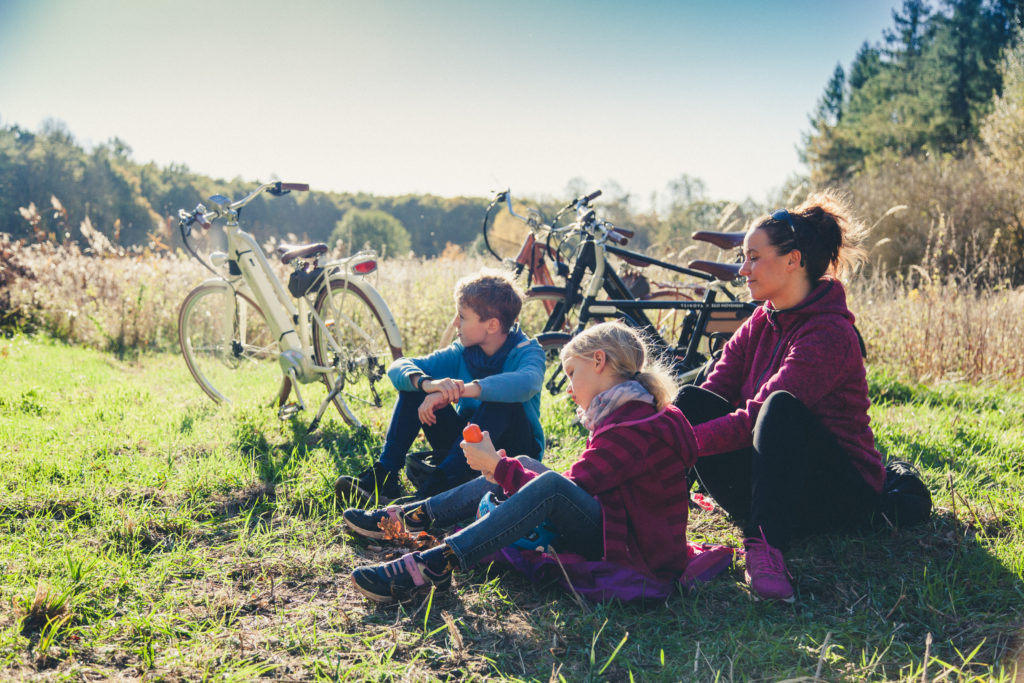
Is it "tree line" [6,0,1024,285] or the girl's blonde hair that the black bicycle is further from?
"tree line" [6,0,1024,285]

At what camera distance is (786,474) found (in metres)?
2.25

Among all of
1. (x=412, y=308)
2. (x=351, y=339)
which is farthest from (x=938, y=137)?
(x=351, y=339)

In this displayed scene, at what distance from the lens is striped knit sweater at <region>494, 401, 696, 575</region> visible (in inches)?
81.6

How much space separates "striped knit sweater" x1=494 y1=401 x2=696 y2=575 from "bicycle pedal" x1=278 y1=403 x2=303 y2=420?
2.27 meters

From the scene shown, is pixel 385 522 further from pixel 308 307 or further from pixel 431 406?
→ pixel 308 307

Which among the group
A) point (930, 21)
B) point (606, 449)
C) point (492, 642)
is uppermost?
point (930, 21)

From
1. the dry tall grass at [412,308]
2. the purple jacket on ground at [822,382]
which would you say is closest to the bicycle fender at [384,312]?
the purple jacket on ground at [822,382]

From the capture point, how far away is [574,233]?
4895 mm

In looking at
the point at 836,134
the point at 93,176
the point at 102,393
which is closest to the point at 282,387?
the point at 102,393

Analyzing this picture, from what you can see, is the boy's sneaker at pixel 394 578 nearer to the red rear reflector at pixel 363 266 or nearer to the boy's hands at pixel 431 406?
the boy's hands at pixel 431 406

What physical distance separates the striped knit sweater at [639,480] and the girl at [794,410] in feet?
0.68

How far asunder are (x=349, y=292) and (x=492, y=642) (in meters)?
2.62

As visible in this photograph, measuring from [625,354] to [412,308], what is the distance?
6.09 m

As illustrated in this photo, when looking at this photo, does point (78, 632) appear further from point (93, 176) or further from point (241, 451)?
point (93, 176)
